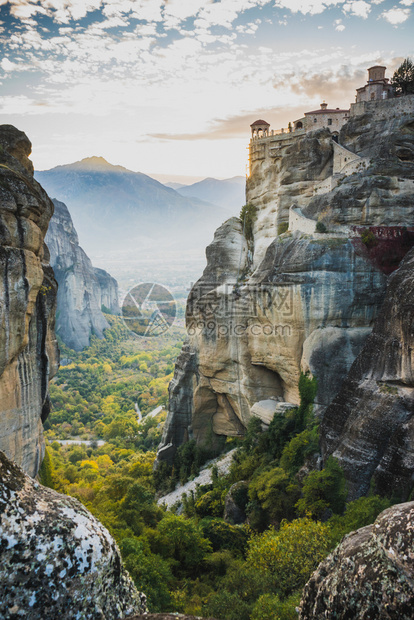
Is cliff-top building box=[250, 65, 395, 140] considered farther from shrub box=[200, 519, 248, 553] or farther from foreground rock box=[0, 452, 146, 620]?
foreground rock box=[0, 452, 146, 620]

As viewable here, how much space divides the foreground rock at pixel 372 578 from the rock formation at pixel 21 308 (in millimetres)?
11513

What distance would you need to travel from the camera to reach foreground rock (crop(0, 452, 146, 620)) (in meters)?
4.72

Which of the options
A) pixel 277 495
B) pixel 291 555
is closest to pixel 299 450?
pixel 277 495

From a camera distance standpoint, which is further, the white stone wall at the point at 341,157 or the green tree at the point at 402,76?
the green tree at the point at 402,76

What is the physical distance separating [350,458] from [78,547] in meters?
14.8

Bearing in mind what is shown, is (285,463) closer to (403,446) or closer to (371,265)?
(403,446)

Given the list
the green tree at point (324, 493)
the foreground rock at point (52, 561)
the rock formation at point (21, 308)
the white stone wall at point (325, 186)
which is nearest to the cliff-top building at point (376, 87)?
the white stone wall at point (325, 186)

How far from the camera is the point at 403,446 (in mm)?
16156

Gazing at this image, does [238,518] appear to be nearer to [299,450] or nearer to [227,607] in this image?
[299,450]

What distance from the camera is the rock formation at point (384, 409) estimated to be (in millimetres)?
16188

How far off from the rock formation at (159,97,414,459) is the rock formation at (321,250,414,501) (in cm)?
328

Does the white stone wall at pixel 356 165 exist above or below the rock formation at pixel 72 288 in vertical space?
above

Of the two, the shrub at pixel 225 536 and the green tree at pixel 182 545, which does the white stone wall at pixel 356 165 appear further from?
the green tree at pixel 182 545

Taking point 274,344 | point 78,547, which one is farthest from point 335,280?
point 78,547
